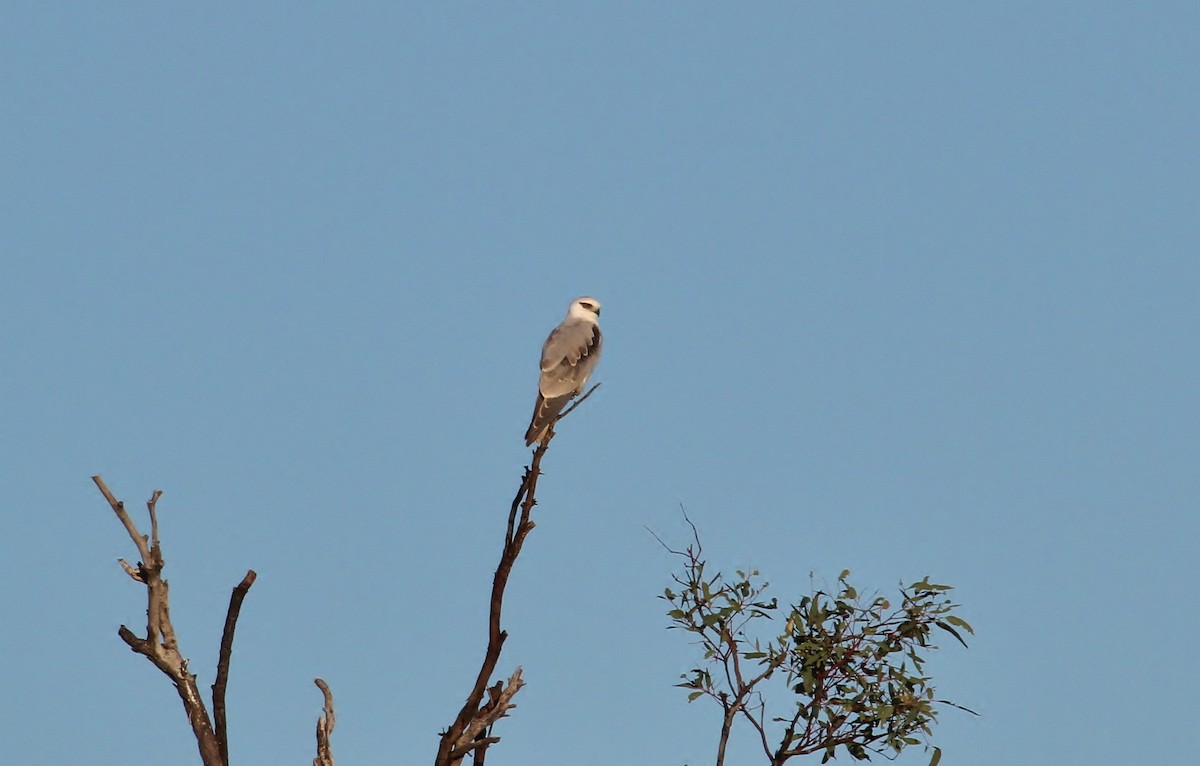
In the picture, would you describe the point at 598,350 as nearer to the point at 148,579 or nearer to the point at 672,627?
the point at 672,627

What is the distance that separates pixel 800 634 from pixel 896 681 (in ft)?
2.34

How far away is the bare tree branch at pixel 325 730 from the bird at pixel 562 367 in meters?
2.81

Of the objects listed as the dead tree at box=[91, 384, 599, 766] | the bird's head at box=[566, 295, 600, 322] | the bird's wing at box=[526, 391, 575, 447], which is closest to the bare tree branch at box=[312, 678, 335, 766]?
the dead tree at box=[91, 384, 599, 766]

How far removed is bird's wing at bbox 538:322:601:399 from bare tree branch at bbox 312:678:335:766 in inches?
150

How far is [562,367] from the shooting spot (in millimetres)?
12336

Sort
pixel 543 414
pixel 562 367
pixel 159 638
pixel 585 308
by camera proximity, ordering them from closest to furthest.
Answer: pixel 159 638
pixel 543 414
pixel 562 367
pixel 585 308

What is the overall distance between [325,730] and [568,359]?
15.7ft

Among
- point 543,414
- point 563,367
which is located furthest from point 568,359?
point 543,414

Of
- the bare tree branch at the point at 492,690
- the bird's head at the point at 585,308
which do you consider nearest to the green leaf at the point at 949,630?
the bare tree branch at the point at 492,690

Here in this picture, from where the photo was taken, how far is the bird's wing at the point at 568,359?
12.1m

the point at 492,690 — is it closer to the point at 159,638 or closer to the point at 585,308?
the point at 159,638

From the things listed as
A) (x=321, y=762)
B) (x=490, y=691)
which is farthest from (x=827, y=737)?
(x=321, y=762)

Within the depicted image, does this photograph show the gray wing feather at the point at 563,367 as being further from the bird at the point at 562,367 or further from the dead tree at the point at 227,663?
the dead tree at the point at 227,663

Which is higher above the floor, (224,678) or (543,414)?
(543,414)
